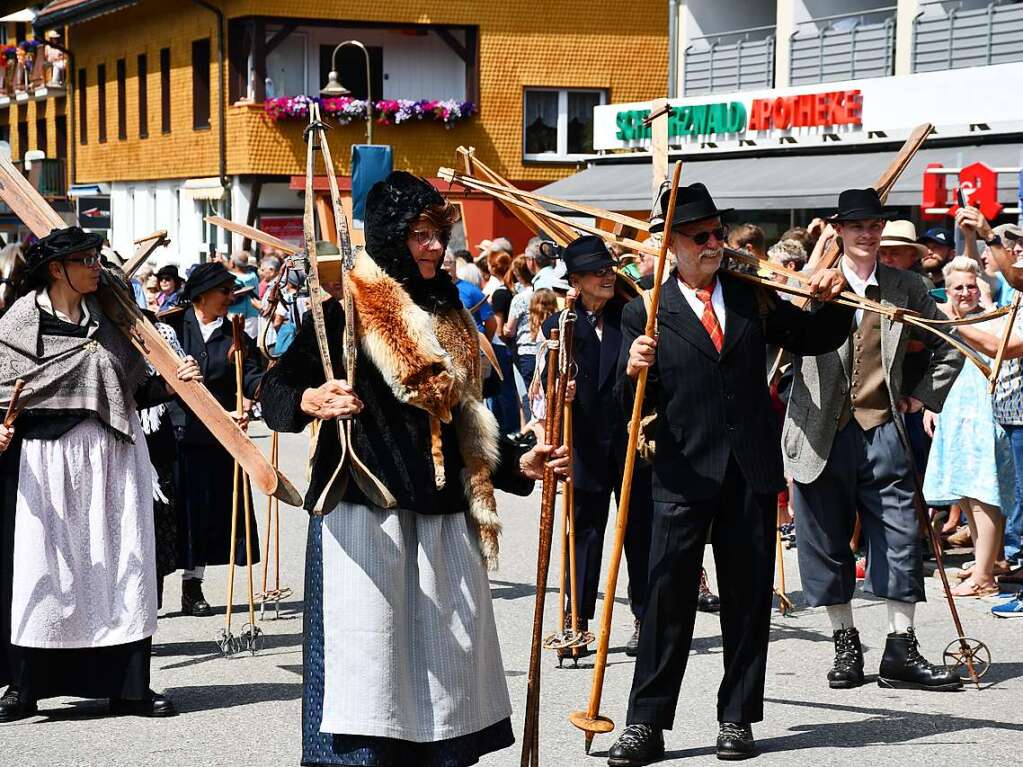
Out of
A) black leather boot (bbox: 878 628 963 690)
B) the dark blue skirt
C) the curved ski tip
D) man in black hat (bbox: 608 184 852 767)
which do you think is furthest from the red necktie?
black leather boot (bbox: 878 628 963 690)

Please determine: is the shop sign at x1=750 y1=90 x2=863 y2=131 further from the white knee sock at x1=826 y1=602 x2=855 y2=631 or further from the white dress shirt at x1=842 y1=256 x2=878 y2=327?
the white knee sock at x1=826 y1=602 x2=855 y2=631

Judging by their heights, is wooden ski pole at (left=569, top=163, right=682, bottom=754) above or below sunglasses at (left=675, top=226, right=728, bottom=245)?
below

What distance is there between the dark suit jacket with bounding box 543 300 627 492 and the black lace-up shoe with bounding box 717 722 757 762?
227 centimetres

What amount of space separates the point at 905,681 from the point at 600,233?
94.2 inches

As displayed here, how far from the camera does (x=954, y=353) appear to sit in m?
7.97

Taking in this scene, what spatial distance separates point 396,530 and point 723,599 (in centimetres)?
176

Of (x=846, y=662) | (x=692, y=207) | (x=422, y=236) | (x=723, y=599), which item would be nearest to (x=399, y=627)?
(x=422, y=236)

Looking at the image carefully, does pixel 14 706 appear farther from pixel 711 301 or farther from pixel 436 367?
pixel 711 301

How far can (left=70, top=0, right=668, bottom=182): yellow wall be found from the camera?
35062mm

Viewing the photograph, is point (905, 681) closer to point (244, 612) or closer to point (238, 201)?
point (244, 612)

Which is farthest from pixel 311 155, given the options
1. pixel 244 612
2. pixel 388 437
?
pixel 244 612

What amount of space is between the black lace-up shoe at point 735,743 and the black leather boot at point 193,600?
409 centimetres

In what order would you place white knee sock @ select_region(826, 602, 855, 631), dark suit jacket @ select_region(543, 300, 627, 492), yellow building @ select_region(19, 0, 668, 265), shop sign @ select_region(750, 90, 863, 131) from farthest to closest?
yellow building @ select_region(19, 0, 668, 265) → shop sign @ select_region(750, 90, 863, 131) → dark suit jacket @ select_region(543, 300, 627, 492) → white knee sock @ select_region(826, 602, 855, 631)

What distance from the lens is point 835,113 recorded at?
2395cm
